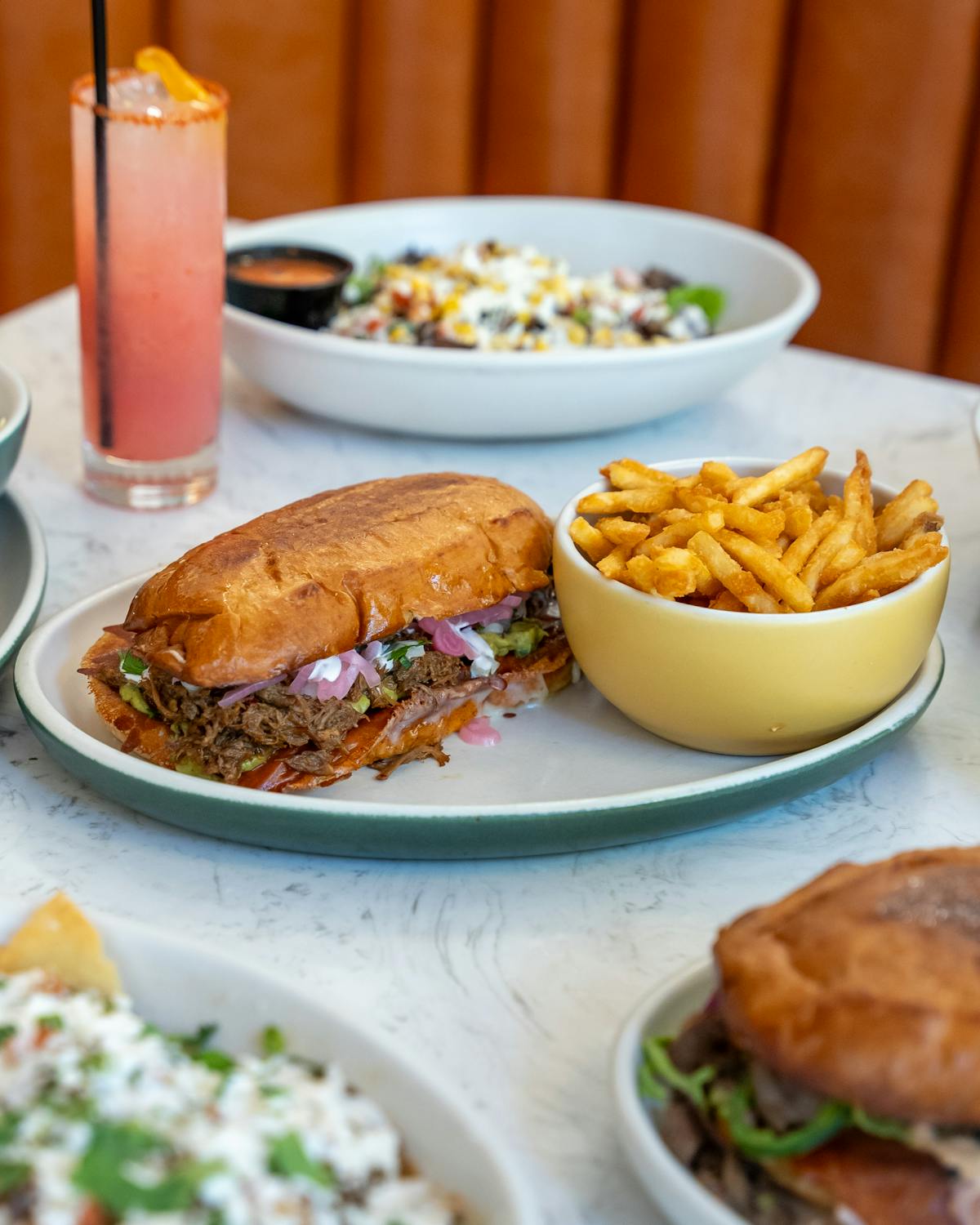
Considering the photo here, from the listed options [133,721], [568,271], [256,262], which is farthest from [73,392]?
[133,721]

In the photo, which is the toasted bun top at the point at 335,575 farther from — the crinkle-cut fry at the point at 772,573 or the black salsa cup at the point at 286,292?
the black salsa cup at the point at 286,292

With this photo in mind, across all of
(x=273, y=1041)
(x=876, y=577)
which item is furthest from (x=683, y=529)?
(x=273, y=1041)

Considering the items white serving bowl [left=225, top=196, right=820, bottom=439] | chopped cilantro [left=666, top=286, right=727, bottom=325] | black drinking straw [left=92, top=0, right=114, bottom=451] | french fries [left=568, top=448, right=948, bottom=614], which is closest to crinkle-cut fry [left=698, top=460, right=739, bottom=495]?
french fries [left=568, top=448, right=948, bottom=614]

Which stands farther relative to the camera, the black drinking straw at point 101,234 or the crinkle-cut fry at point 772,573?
the black drinking straw at point 101,234

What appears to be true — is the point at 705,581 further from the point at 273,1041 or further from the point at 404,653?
the point at 273,1041

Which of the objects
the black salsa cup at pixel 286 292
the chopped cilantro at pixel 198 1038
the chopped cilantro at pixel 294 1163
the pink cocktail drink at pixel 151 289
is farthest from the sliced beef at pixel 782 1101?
the black salsa cup at pixel 286 292

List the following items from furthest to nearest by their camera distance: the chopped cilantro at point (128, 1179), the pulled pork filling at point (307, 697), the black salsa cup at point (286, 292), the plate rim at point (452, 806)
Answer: the black salsa cup at point (286, 292)
the pulled pork filling at point (307, 697)
the plate rim at point (452, 806)
the chopped cilantro at point (128, 1179)

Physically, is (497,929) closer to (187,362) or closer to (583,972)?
(583,972)
